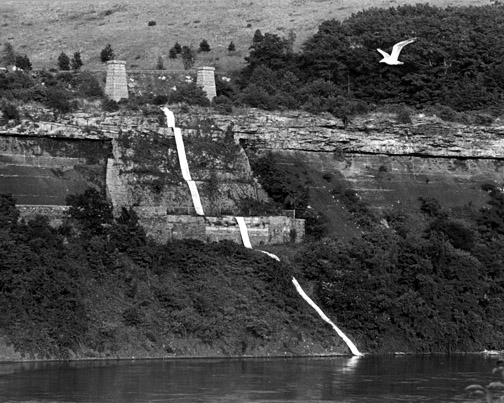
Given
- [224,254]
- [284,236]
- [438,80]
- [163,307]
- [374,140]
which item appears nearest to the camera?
[163,307]

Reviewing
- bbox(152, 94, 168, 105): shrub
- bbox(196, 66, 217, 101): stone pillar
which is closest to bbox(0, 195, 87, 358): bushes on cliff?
bbox(152, 94, 168, 105): shrub

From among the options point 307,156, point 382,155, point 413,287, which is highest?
point 307,156

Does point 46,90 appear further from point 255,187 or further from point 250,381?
point 250,381

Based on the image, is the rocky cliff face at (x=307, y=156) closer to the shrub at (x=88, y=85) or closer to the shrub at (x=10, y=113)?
the shrub at (x=10, y=113)

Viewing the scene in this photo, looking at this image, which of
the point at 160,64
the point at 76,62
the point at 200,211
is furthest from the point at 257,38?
the point at 200,211

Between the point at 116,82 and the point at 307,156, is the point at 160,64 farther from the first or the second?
the point at 307,156

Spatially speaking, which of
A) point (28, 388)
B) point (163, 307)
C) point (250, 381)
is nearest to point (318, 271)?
point (163, 307)

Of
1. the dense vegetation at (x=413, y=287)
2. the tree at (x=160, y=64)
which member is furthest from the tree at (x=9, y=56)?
the dense vegetation at (x=413, y=287)
